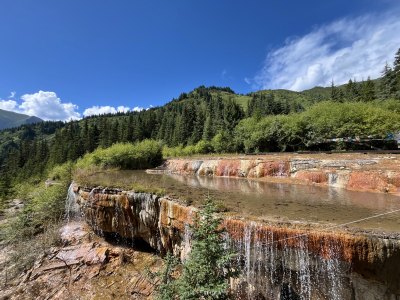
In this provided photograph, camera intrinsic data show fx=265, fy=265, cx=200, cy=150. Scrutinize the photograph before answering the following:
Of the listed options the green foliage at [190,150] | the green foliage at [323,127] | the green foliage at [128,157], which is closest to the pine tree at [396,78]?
the green foliage at [323,127]

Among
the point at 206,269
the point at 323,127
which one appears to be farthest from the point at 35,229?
the point at 323,127

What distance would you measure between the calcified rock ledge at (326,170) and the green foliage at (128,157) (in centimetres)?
1094

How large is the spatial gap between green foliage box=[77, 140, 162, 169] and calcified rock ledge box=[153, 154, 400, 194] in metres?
10.9

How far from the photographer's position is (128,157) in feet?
109

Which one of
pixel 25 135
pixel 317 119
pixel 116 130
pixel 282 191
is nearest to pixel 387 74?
pixel 317 119

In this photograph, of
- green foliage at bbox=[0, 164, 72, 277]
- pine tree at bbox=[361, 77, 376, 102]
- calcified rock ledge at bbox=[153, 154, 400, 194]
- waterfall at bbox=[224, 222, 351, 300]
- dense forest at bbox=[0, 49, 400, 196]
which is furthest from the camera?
pine tree at bbox=[361, 77, 376, 102]

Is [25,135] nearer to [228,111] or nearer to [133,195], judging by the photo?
[228,111]

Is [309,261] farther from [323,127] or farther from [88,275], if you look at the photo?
[323,127]

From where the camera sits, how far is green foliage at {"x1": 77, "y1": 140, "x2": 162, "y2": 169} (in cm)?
3284

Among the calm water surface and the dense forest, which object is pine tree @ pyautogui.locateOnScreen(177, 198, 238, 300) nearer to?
the calm water surface

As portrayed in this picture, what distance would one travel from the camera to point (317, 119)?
3388 cm

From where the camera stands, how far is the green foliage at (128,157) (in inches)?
1293

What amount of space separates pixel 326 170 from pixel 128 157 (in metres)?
23.3

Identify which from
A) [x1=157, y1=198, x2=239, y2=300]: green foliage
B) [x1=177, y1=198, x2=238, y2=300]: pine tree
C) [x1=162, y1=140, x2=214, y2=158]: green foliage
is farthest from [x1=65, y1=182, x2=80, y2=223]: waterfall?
[x1=162, y1=140, x2=214, y2=158]: green foliage
